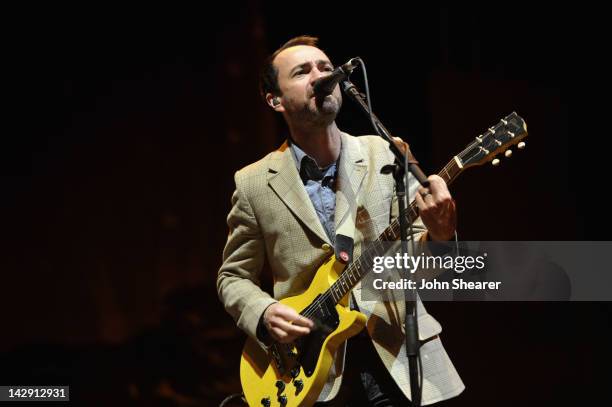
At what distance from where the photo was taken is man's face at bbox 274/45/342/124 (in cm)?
286

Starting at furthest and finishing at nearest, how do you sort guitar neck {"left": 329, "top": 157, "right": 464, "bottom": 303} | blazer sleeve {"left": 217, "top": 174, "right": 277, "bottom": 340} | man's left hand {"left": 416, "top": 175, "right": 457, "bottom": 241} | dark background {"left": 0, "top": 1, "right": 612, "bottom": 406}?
dark background {"left": 0, "top": 1, "right": 612, "bottom": 406} → blazer sleeve {"left": 217, "top": 174, "right": 277, "bottom": 340} → guitar neck {"left": 329, "top": 157, "right": 464, "bottom": 303} → man's left hand {"left": 416, "top": 175, "right": 457, "bottom": 241}

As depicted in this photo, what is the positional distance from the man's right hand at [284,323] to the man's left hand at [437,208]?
2.12 ft

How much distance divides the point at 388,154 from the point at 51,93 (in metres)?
3.17

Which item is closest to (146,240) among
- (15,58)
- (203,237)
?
(203,237)

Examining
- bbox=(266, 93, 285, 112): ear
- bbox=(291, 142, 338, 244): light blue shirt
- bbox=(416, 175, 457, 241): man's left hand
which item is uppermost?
bbox=(266, 93, 285, 112): ear

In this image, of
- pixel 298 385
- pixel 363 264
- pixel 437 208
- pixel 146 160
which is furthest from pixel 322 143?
pixel 146 160

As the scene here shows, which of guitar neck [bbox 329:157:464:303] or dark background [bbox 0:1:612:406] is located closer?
guitar neck [bbox 329:157:464:303]

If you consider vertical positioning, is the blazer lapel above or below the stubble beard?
below

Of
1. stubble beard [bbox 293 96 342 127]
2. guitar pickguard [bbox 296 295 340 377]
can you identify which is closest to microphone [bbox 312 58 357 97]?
stubble beard [bbox 293 96 342 127]

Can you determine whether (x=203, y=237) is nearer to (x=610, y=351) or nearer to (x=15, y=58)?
(x=15, y=58)

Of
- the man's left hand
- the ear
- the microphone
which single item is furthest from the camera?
the ear

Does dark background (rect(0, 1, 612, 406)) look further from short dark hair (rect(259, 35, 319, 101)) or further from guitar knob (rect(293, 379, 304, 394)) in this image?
guitar knob (rect(293, 379, 304, 394))

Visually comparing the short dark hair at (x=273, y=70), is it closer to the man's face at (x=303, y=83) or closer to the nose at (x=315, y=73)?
the man's face at (x=303, y=83)

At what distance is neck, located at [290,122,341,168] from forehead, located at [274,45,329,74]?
0.27 meters
